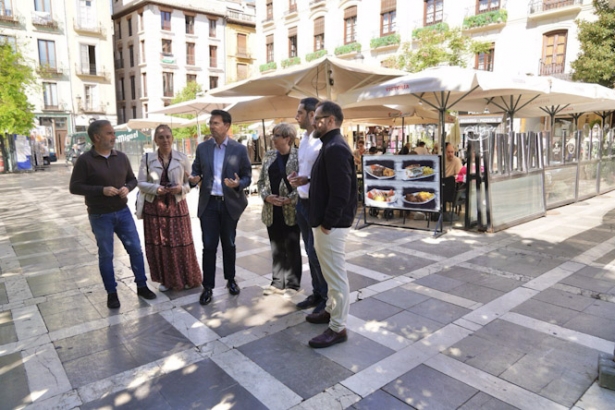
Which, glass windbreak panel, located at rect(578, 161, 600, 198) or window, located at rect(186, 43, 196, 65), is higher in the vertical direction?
window, located at rect(186, 43, 196, 65)

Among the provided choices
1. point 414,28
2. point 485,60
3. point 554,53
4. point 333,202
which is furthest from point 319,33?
point 333,202

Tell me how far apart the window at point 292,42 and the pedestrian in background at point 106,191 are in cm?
3227

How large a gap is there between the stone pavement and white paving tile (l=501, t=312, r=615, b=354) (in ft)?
0.05

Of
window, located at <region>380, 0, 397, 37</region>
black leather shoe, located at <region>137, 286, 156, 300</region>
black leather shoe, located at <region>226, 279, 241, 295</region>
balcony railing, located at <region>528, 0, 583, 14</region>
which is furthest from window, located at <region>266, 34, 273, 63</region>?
black leather shoe, located at <region>137, 286, 156, 300</region>

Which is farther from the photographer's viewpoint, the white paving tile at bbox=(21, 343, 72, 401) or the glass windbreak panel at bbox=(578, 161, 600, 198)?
the glass windbreak panel at bbox=(578, 161, 600, 198)

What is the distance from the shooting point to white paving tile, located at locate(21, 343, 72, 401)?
2725 millimetres

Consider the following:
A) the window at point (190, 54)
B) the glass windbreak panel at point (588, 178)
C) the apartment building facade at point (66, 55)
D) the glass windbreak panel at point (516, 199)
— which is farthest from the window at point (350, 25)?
the glass windbreak panel at point (516, 199)

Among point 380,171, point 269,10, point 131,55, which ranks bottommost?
point 380,171

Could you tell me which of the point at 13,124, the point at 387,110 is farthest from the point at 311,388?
the point at 13,124

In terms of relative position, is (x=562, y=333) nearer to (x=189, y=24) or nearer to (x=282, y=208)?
(x=282, y=208)

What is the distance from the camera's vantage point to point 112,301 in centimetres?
407

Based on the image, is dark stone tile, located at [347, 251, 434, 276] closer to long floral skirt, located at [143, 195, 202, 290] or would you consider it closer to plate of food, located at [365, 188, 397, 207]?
plate of food, located at [365, 188, 397, 207]

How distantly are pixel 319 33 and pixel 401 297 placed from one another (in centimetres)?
3106

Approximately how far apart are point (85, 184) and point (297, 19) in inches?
1291
